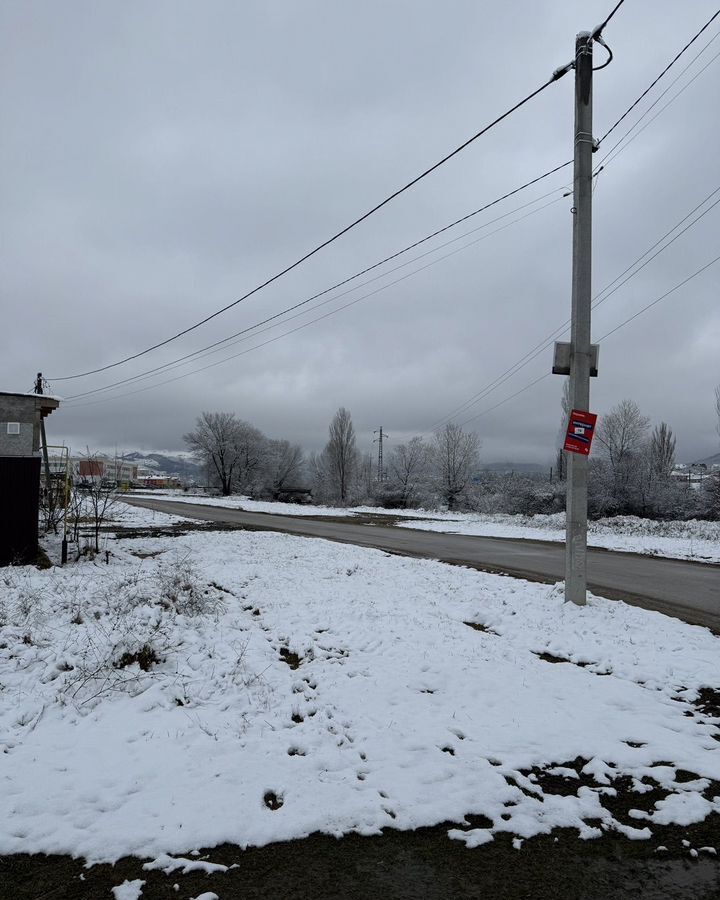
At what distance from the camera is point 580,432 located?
8.24 metres

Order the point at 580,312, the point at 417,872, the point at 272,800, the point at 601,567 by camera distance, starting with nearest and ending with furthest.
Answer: the point at 417,872
the point at 272,800
the point at 580,312
the point at 601,567

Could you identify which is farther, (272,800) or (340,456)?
(340,456)

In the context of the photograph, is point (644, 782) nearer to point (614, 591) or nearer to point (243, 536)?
point (614, 591)

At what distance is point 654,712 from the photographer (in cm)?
489

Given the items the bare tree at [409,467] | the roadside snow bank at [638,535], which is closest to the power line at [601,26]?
the roadside snow bank at [638,535]

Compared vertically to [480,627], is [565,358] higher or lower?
higher

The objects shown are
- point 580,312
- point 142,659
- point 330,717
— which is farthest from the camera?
point 580,312

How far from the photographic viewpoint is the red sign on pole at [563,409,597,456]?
8242 millimetres

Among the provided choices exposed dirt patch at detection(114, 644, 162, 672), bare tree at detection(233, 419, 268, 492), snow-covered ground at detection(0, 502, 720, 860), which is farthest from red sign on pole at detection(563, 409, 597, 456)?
bare tree at detection(233, 419, 268, 492)

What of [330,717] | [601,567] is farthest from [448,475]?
[330,717]

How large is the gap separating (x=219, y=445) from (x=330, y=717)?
74.7 meters

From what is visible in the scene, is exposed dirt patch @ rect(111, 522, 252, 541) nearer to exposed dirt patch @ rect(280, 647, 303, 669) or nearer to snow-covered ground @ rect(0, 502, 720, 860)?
snow-covered ground @ rect(0, 502, 720, 860)

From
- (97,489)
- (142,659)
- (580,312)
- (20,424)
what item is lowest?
(142,659)

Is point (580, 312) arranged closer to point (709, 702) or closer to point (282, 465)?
point (709, 702)
